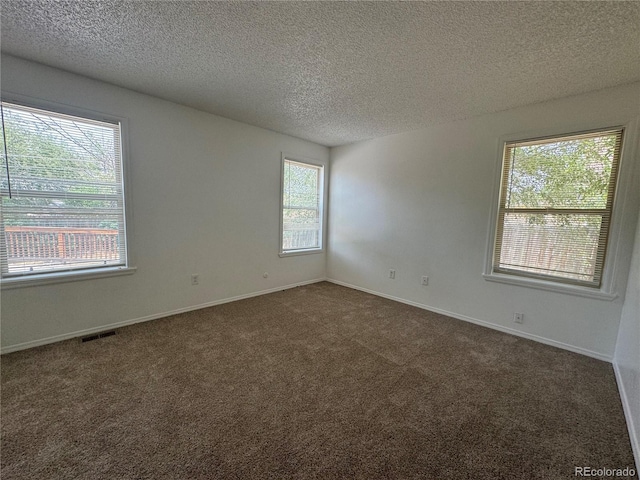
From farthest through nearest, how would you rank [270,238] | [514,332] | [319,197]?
1. [319,197]
2. [270,238]
3. [514,332]

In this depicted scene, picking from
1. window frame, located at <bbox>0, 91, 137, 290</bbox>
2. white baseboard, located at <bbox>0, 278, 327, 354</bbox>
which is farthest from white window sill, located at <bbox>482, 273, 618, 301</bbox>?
window frame, located at <bbox>0, 91, 137, 290</bbox>

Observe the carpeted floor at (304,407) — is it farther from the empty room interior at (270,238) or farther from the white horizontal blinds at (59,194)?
the white horizontal blinds at (59,194)

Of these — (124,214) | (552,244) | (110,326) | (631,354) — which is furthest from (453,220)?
(110,326)

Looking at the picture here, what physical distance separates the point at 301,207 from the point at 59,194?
9.62ft

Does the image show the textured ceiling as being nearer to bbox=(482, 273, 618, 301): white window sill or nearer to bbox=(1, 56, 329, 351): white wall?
bbox=(1, 56, 329, 351): white wall

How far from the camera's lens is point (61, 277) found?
94.5 inches

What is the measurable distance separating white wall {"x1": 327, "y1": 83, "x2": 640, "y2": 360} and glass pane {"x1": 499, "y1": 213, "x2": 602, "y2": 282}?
0.66 feet

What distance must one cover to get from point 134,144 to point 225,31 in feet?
5.54

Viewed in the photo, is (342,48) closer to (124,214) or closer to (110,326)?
(124,214)

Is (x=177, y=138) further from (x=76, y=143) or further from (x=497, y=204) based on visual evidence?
(x=497, y=204)

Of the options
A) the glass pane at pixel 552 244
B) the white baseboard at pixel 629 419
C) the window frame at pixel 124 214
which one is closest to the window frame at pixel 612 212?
the glass pane at pixel 552 244

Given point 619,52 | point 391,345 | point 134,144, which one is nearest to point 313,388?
point 391,345

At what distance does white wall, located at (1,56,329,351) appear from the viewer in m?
2.32

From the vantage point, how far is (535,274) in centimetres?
275
